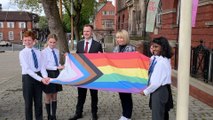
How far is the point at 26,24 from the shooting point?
376 ft

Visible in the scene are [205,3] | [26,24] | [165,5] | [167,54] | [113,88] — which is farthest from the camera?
[26,24]

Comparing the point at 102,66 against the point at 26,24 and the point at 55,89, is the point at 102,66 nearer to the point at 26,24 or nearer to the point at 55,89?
the point at 55,89

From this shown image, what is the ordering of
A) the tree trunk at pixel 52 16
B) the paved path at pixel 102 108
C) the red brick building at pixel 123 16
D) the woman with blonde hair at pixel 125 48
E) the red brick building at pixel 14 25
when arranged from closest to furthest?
the woman with blonde hair at pixel 125 48 → the paved path at pixel 102 108 → the tree trunk at pixel 52 16 → the red brick building at pixel 123 16 → the red brick building at pixel 14 25

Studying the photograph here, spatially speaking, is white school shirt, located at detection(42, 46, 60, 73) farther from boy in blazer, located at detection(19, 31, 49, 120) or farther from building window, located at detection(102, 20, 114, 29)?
building window, located at detection(102, 20, 114, 29)

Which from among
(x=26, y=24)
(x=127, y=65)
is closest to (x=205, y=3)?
(x=127, y=65)

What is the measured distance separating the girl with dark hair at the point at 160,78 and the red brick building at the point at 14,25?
113 m

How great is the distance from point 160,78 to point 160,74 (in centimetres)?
7

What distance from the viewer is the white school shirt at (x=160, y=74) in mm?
5008

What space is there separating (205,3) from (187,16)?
11602 millimetres

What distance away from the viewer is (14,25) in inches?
4555

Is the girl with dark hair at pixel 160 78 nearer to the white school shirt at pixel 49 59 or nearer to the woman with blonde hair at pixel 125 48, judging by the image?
the woman with blonde hair at pixel 125 48

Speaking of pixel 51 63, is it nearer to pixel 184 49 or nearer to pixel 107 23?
pixel 184 49

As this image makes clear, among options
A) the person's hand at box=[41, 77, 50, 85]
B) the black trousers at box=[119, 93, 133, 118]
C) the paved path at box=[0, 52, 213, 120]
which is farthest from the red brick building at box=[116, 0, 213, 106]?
the person's hand at box=[41, 77, 50, 85]

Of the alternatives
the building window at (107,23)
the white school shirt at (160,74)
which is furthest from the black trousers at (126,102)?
the building window at (107,23)
